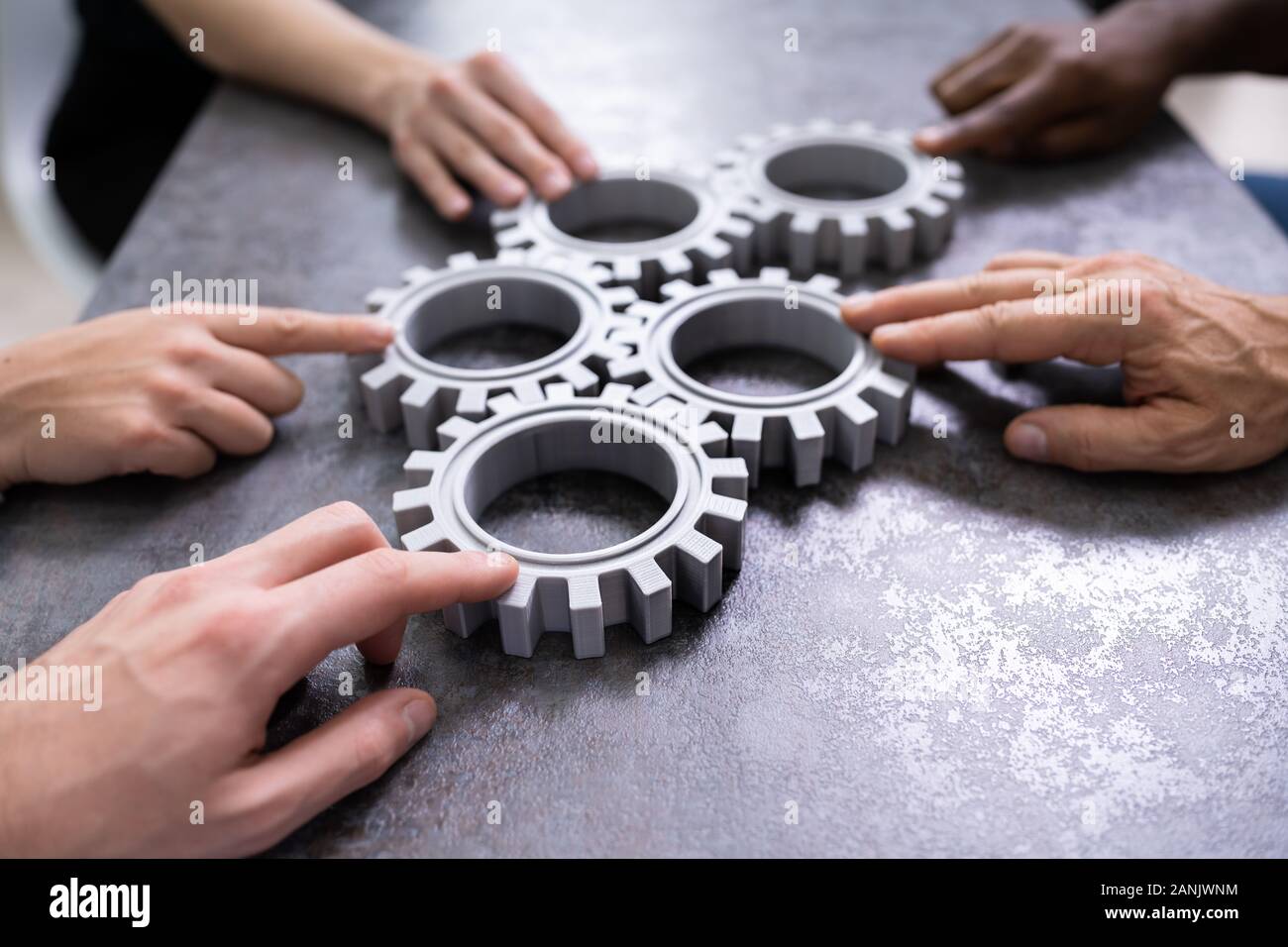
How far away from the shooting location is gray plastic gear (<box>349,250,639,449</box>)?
182 centimetres

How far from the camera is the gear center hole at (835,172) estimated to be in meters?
2.47

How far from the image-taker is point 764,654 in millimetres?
1447

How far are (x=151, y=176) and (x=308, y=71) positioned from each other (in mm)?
869

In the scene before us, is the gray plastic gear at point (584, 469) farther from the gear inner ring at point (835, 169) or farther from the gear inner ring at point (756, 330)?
the gear inner ring at point (835, 169)

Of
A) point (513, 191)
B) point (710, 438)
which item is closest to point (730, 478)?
point (710, 438)

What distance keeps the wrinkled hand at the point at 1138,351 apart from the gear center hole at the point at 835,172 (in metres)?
0.69

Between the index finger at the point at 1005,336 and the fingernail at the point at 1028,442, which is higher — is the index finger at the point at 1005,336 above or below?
above

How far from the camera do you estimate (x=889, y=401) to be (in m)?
1.77

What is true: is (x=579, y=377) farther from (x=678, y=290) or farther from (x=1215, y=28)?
(x=1215, y=28)

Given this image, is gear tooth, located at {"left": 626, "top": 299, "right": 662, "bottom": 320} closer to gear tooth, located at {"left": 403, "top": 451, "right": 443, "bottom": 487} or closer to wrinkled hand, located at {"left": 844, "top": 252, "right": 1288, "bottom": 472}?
wrinkled hand, located at {"left": 844, "top": 252, "right": 1288, "bottom": 472}

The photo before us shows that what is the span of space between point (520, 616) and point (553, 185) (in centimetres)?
123

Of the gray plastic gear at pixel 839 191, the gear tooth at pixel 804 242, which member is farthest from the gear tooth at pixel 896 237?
the gear tooth at pixel 804 242

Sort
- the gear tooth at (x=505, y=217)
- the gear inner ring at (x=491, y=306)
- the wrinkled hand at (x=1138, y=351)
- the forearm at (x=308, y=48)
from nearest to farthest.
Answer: the wrinkled hand at (x=1138, y=351) < the gear inner ring at (x=491, y=306) < the gear tooth at (x=505, y=217) < the forearm at (x=308, y=48)
